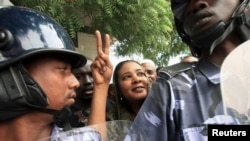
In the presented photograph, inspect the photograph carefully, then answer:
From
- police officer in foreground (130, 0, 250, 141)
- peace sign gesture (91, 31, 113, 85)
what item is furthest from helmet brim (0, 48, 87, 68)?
police officer in foreground (130, 0, 250, 141)

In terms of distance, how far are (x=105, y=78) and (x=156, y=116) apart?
97 centimetres

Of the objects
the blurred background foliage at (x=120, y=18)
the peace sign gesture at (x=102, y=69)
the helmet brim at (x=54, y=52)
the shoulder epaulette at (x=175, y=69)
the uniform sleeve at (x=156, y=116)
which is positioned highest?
the blurred background foliage at (x=120, y=18)

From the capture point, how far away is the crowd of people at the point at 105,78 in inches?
50.2

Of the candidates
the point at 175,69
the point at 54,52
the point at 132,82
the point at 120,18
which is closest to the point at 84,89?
the point at 132,82

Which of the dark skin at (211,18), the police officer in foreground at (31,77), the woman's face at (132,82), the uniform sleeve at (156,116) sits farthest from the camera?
the woman's face at (132,82)

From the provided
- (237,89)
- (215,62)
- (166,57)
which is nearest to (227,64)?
(237,89)

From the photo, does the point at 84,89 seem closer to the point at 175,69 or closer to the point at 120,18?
Result: the point at 175,69

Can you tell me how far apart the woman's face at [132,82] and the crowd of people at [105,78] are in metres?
0.88

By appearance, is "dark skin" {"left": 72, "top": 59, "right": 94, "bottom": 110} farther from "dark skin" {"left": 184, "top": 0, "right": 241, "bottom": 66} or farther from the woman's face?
"dark skin" {"left": 184, "top": 0, "right": 241, "bottom": 66}

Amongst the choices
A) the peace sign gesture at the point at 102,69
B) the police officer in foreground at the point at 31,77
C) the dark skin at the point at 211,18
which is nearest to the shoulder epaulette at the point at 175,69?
the dark skin at the point at 211,18

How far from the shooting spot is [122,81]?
319 centimetres

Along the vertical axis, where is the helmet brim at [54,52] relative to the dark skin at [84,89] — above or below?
above

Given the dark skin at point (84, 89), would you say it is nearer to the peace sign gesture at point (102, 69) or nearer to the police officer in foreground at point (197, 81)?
the peace sign gesture at point (102, 69)

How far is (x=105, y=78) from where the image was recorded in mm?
2207
